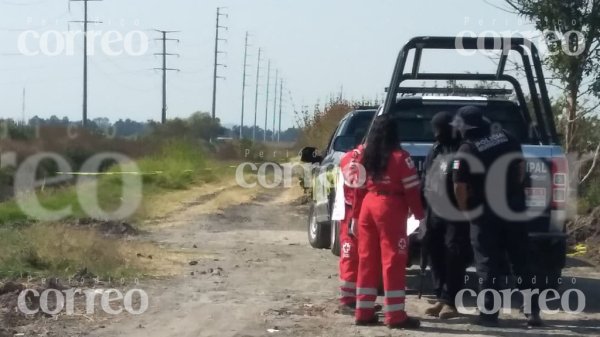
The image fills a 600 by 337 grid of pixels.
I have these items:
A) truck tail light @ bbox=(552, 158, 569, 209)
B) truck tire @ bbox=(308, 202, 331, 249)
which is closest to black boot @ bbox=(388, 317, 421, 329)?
truck tail light @ bbox=(552, 158, 569, 209)

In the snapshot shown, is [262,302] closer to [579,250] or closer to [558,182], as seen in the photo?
[558,182]

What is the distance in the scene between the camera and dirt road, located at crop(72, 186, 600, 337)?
28.7 ft

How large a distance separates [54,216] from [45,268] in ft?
27.9

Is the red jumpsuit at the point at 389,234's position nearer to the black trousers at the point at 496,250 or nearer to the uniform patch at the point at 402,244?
the uniform patch at the point at 402,244

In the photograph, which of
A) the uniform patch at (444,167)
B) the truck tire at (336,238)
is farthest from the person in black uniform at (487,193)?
the truck tire at (336,238)

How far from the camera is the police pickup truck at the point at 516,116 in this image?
9289 mm

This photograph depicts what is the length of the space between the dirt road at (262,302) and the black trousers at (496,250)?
0.37 m

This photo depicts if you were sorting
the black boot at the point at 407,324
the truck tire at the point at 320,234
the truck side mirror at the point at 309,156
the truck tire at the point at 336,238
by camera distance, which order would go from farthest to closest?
1. the truck side mirror at the point at 309,156
2. the truck tire at the point at 320,234
3. the truck tire at the point at 336,238
4. the black boot at the point at 407,324

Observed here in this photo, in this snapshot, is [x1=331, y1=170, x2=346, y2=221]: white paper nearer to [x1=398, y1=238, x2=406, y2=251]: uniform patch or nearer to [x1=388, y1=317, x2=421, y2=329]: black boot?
[x1=398, y1=238, x2=406, y2=251]: uniform patch

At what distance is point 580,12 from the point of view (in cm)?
1680

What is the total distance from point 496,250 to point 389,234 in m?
0.91

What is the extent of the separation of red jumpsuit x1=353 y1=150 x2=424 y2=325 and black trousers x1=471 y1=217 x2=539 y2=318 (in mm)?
526

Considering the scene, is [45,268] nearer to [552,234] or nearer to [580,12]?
[552,234]

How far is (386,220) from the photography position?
878 centimetres
